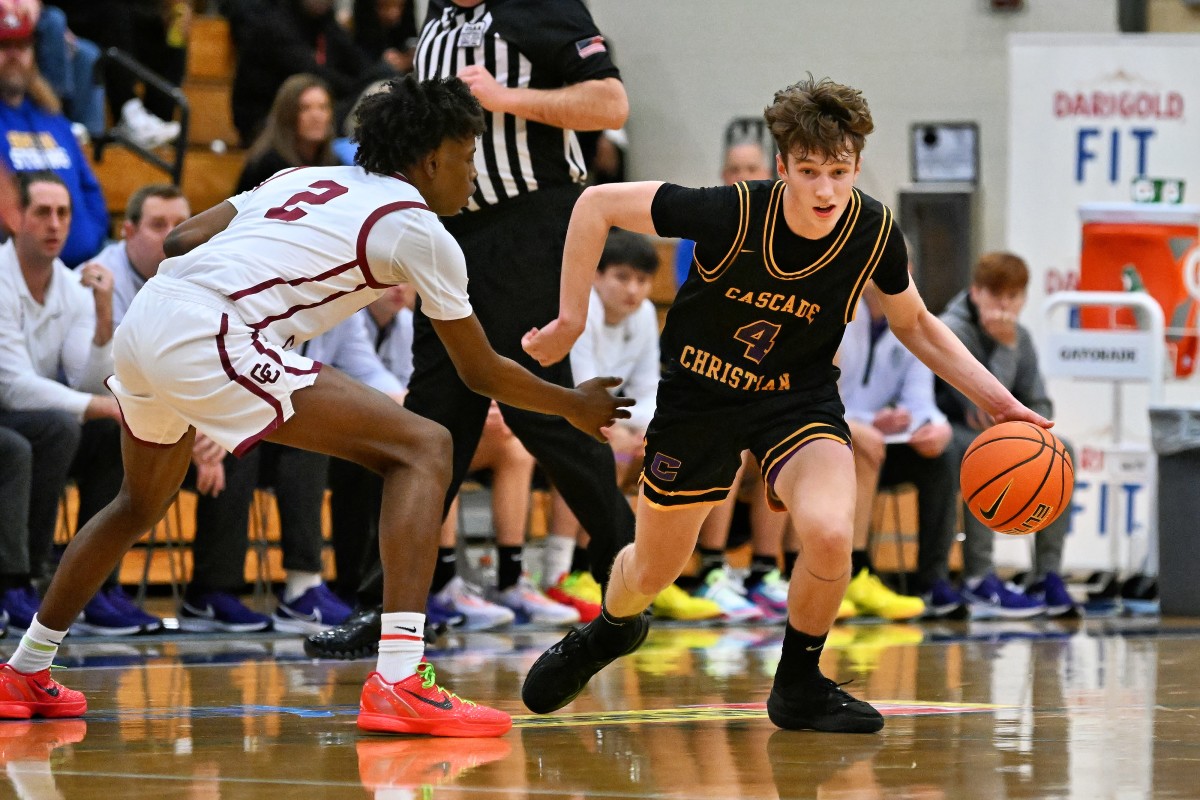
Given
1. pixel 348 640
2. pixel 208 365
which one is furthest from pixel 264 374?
pixel 348 640

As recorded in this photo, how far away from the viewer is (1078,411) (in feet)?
29.9

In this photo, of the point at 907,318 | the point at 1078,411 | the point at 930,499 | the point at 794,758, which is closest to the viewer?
the point at 794,758

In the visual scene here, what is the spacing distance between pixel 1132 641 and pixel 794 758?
3261 millimetres

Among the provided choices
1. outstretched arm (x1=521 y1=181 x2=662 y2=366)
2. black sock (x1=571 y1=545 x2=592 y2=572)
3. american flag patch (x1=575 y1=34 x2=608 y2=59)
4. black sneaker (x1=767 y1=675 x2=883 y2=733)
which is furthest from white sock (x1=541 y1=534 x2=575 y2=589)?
black sneaker (x1=767 y1=675 x2=883 y2=733)

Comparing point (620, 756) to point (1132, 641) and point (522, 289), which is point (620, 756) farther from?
point (1132, 641)

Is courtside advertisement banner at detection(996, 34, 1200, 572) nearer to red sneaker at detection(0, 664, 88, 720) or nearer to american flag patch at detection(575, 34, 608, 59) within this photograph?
american flag patch at detection(575, 34, 608, 59)

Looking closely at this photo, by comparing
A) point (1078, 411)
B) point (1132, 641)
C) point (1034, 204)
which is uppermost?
point (1034, 204)

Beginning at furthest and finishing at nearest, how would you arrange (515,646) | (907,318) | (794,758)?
(515,646) < (907,318) < (794,758)

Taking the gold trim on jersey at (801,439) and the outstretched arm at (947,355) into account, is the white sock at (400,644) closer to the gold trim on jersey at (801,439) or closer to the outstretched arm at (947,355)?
the gold trim on jersey at (801,439)

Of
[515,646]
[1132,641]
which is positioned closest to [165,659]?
[515,646]

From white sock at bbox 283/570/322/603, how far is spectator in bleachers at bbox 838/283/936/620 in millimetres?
2427

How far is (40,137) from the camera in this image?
8086 mm

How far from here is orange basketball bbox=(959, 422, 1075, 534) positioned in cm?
432

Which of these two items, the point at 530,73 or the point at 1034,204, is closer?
the point at 530,73
